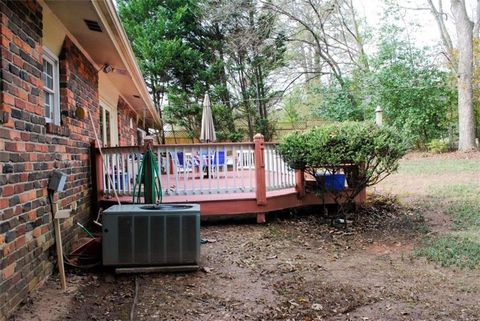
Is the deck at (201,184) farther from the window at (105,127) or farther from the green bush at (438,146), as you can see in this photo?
the green bush at (438,146)

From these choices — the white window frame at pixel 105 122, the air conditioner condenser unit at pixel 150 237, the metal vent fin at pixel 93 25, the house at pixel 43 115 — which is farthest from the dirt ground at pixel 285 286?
the white window frame at pixel 105 122

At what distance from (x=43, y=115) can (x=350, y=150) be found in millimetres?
3560

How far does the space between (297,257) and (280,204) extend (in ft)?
5.00

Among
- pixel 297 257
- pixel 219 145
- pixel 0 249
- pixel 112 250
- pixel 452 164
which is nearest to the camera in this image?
pixel 0 249

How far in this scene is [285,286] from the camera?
11.1 ft

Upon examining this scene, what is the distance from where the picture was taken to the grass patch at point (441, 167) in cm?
972

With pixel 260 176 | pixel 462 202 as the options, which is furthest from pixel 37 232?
pixel 462 202

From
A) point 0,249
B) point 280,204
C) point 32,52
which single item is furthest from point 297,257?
point 32,52

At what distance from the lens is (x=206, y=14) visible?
53.3ft

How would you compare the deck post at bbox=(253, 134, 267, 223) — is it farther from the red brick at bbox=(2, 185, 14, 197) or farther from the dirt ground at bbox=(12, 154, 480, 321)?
the red brick at bbox=(2, 185, 14, 197)

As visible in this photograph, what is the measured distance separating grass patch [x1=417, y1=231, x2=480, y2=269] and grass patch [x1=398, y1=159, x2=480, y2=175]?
5.38m

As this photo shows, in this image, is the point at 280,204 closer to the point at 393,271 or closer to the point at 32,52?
the point at 393,271

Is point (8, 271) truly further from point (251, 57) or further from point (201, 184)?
point (251, 57)

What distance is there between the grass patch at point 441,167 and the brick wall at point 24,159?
899 centimetres
